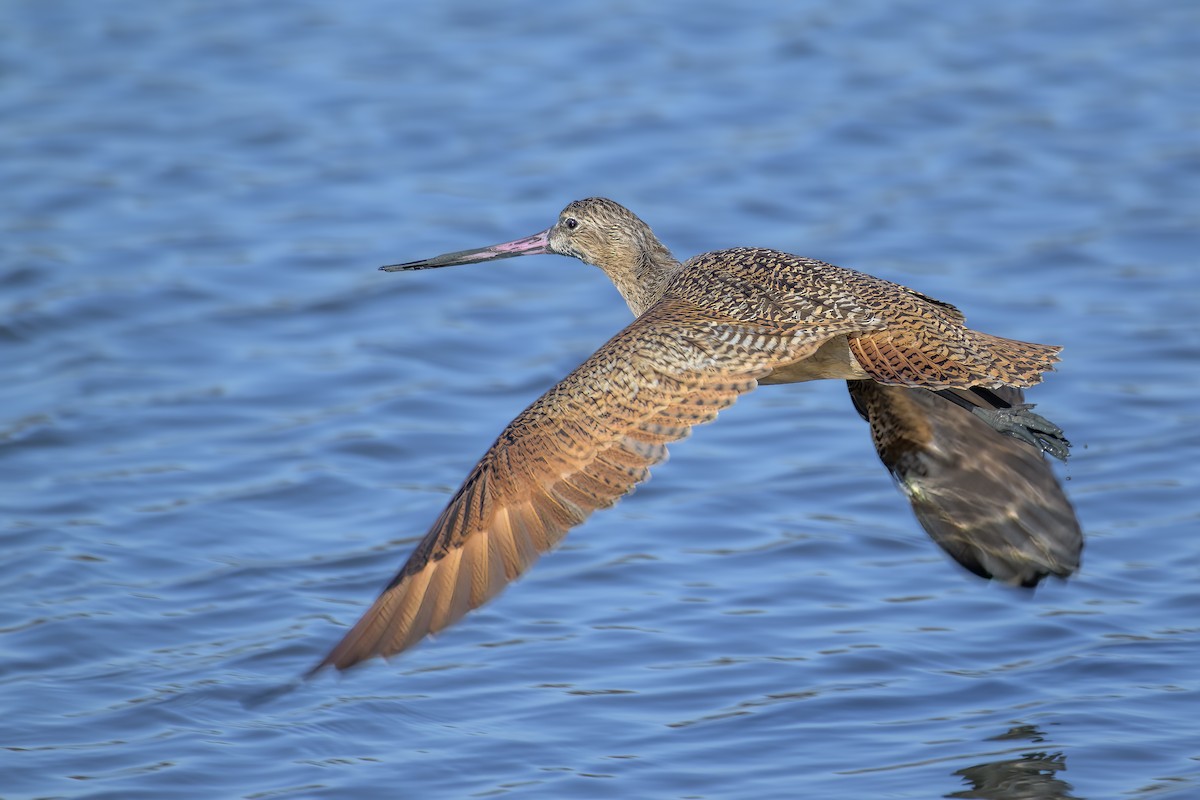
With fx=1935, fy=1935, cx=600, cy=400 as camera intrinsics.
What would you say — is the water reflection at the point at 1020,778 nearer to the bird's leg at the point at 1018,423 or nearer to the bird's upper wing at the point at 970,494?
the bird's upper wing at the point at 970,494

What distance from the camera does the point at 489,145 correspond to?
13.9 meters

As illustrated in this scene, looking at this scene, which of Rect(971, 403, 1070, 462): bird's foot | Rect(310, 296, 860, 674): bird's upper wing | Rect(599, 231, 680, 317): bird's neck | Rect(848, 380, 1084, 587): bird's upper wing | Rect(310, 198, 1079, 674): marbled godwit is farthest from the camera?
Rect(599, 231, 680, 317): bird's neck

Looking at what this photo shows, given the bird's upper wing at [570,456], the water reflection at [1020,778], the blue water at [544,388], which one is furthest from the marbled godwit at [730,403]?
the water reflection at [1020,778]

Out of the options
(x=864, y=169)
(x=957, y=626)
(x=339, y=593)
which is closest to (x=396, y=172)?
(x=864, y=169)

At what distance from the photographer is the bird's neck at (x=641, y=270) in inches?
323

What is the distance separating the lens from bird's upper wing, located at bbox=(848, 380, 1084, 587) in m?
7.64

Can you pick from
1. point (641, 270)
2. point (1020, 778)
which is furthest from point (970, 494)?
point (641, 270)

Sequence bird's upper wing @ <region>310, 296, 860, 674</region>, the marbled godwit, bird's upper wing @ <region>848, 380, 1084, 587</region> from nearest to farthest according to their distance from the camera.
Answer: bird's upper wing @ <region>310, 296, 860, 674</region>
the marbled godwit
bird's upper wing @ <region>848, 380, 1084, 587</region>

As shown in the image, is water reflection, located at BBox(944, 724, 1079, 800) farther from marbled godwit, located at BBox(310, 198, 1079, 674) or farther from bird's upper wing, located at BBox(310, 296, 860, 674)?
bird's upper wing, located at BBox(310, 296, 860, 674)

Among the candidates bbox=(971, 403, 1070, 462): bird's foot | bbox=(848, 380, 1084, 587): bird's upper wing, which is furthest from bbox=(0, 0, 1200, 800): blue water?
bbox=(971, 403, 1070, 462): bird's foot

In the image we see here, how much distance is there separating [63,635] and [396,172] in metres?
6.06

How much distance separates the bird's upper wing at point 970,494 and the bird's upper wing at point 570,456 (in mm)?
923

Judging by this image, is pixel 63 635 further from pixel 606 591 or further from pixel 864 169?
A: pixel 864 169

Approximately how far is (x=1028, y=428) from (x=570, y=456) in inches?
73.1
